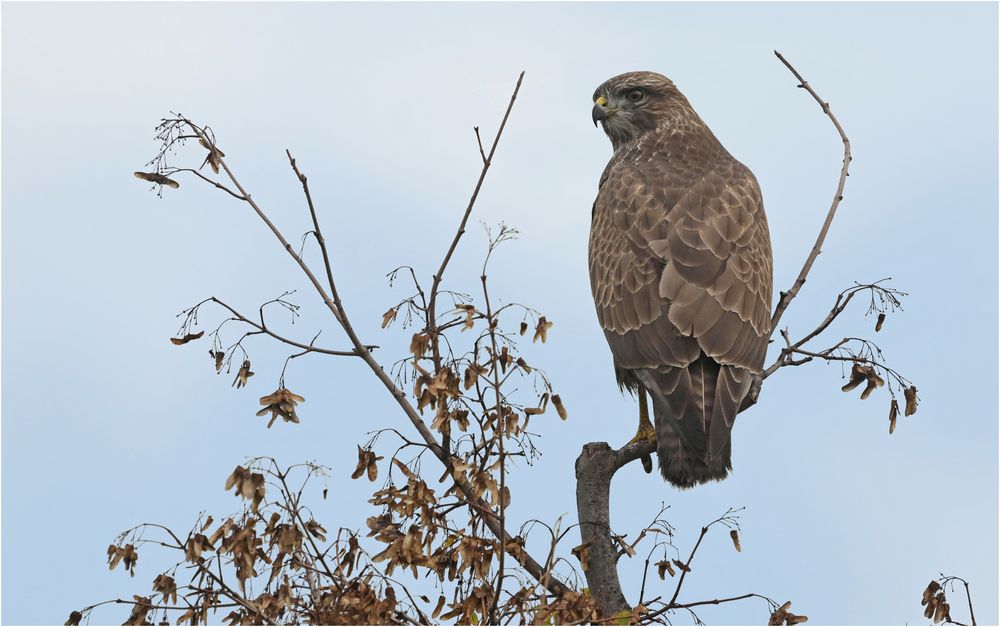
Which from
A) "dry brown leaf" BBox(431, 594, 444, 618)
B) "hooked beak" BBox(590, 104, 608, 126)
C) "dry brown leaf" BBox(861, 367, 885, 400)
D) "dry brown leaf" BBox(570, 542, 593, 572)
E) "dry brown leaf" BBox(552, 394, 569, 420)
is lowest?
"dry brown leaf" BBox(431, 594, 444, 618)

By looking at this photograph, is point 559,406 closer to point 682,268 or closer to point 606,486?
point 606,486

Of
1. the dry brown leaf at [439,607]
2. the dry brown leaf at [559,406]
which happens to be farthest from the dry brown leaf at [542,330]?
the dry brown leaf at [439,607]

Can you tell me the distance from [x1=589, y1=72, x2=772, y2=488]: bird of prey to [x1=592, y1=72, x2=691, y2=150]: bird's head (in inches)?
18.7

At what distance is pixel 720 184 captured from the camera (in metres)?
8.60

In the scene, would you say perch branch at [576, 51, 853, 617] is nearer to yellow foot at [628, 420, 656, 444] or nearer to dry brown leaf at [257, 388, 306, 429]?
yellow foot at [628, 420, 656, 444]

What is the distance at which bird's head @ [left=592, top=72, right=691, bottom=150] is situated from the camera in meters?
10.1

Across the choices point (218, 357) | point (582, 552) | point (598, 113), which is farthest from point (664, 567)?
point (598, 113)

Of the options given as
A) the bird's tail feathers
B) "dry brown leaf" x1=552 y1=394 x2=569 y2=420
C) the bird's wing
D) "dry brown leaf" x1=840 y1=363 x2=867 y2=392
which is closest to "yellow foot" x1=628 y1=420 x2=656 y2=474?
the bird's tail feathers

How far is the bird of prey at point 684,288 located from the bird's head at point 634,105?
0.47m

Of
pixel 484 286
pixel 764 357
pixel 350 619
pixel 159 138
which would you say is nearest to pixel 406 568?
pixel 350 619

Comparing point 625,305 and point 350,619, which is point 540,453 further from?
point 625,305

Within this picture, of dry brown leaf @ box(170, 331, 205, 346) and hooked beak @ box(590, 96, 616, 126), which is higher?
hooked beak @ box(590, 96, 616, 126)

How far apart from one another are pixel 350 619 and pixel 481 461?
0.97 metres

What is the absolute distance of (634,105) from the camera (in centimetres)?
1024
